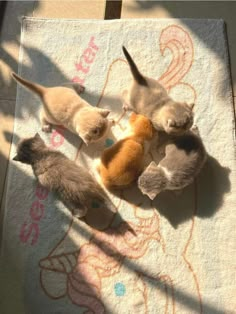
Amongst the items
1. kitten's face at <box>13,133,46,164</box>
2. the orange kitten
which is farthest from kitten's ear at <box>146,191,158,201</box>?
kitten's face at <box>13,133,46,164</box>

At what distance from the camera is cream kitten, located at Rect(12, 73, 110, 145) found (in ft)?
5.55

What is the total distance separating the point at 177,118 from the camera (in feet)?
5.36

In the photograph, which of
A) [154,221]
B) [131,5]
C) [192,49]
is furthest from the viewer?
[131,5]

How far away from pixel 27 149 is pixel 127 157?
454 millimetres

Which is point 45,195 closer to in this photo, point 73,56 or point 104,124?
point 104,124

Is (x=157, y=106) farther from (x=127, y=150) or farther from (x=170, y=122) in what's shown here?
(x=127, y=150)

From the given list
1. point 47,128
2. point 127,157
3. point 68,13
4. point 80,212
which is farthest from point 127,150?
point 68,13

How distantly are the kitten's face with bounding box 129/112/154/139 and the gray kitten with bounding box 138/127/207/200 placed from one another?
5.3 inches

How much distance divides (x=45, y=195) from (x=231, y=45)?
1197 mm

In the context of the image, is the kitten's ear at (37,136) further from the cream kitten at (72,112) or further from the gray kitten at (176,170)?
the gray kitten at (176,170)

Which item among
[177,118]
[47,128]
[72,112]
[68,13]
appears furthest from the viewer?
[68,13]

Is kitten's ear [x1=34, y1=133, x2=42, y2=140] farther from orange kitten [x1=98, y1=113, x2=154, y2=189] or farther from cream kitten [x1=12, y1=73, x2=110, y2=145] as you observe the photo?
orange kitten [x1=98, y1=113, x2=154, y2=189]

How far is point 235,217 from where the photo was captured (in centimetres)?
176

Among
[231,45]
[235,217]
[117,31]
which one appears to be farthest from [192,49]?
[235,217]
